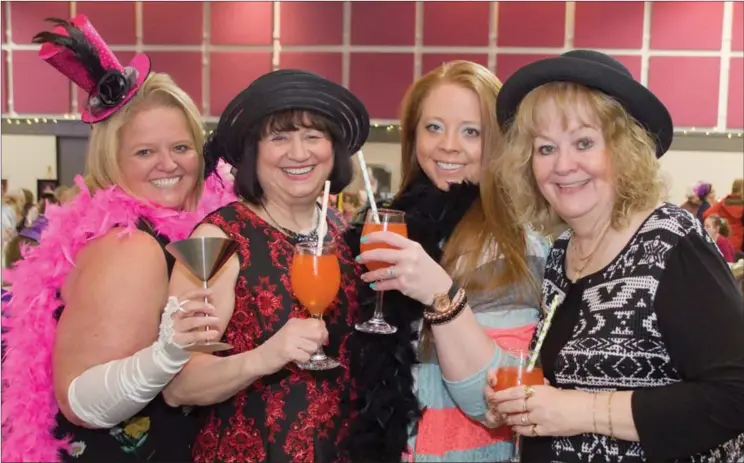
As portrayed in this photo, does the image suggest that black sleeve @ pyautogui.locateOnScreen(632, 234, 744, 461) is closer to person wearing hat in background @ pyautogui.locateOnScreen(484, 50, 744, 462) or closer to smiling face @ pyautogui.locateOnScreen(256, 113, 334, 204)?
person wearing hat in background @ pyautogui.locateOnScreen(484, 50, 744, 462)

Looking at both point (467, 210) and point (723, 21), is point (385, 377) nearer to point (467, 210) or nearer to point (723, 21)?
point (467, 210)

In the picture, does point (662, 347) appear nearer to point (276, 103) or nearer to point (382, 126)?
point (276, 103)

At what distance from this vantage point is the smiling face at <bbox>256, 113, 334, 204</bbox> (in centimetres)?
166

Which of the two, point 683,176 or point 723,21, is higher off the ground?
point 723,21

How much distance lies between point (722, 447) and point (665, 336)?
28 centimetres

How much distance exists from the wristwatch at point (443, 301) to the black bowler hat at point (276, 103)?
0.53m

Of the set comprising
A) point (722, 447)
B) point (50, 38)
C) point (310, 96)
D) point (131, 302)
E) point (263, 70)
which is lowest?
point (722, 447)

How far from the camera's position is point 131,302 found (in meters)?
1.62

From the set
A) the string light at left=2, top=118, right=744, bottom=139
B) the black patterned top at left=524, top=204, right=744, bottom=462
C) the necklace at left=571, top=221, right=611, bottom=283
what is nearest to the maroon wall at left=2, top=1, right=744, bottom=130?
the string light at left=2, top=118, right=744, bottom=139

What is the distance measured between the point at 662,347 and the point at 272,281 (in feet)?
2.87

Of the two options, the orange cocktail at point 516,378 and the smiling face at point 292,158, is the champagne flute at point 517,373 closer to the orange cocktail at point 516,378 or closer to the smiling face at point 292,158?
the orange cocktail at point 516,378

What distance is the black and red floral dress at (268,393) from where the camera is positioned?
1.57 m

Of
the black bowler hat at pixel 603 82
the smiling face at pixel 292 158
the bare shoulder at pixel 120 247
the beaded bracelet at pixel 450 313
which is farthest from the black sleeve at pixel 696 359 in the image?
the bare shoulder at pixel 120 247

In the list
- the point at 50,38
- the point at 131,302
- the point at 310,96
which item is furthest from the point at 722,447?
the point at 50,38
